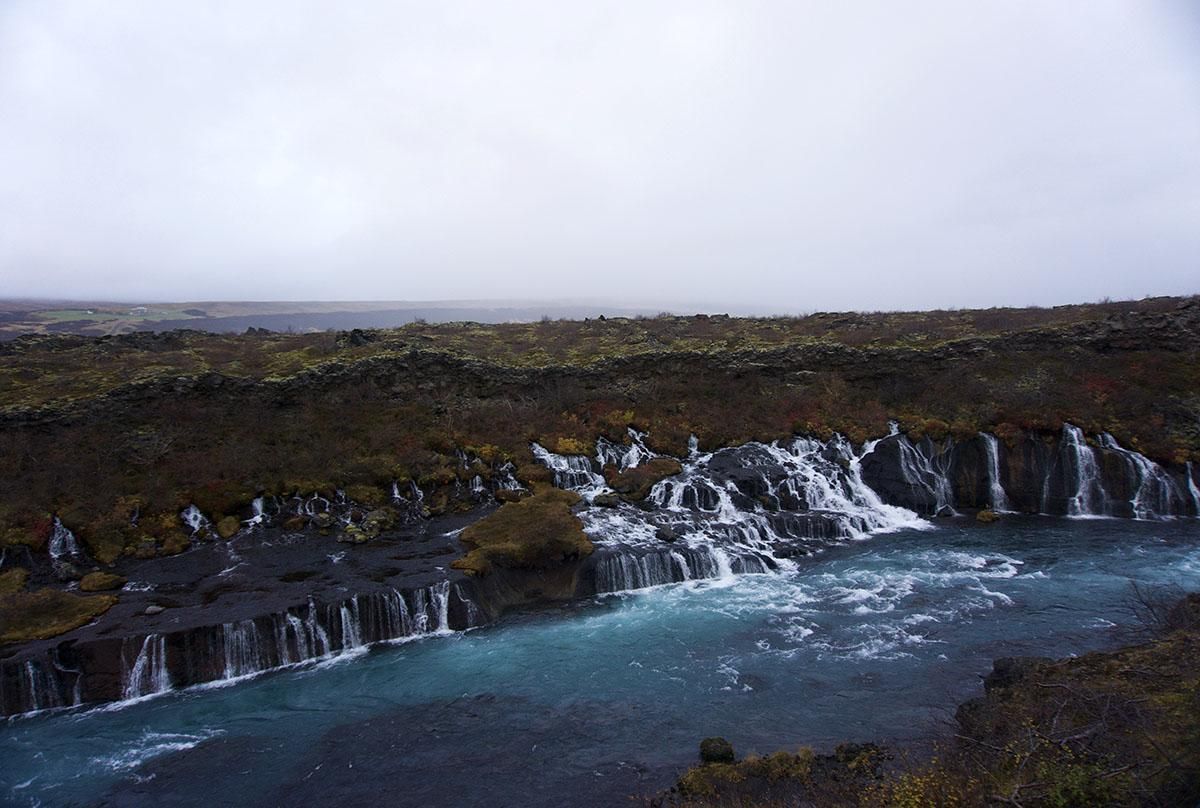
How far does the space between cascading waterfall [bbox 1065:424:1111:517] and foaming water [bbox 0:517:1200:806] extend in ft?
21.9

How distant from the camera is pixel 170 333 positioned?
5178 cm

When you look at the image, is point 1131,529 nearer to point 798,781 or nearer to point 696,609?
point 696,609

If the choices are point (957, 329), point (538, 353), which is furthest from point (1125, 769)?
point (957, 329)

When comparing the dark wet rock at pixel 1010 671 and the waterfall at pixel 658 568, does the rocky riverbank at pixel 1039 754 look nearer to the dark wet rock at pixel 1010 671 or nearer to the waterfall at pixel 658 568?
the dark wet rock at pixel 1010 671

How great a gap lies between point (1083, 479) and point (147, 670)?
4401 centimetres

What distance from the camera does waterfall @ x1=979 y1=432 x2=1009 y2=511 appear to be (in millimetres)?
35812

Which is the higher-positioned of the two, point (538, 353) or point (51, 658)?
point (538, 353)

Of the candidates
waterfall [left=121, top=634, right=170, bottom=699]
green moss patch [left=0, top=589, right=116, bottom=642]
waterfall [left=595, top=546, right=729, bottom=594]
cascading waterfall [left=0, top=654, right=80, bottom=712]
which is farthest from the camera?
waterfall [left=595, top=546, right=729, bottom=594]

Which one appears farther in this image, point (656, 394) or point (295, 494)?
point (656, 394)

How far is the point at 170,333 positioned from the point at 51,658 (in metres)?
38.3

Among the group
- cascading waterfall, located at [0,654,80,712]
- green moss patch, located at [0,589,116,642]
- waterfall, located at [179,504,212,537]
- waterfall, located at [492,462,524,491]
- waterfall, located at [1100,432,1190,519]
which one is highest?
waterfall, located at [1100,432,1190,519]

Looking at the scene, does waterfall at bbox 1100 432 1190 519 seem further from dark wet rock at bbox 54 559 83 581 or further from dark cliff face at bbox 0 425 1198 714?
dark wet rock at bbox 54 559 83 581

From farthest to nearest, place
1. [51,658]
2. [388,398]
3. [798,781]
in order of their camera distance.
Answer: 1. [388,398]
2. [51,658]
3. [798,781]

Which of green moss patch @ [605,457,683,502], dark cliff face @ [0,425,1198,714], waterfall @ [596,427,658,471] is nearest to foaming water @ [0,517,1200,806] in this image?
dark cliff face @ [0,425,1198,714]
